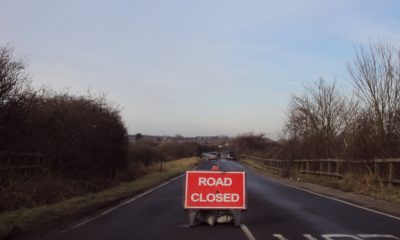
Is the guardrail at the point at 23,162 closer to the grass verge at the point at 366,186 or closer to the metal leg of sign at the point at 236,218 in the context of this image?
the metal leg of sign at the point at 236,218

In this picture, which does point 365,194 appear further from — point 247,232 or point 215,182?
point 247,232

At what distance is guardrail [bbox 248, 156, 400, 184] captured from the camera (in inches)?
930

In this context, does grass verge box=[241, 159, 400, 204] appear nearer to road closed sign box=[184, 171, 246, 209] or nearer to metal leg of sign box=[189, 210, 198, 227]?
road closed sign box=[184, 171, 246, 209]

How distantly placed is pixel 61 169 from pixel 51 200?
21.0 feet

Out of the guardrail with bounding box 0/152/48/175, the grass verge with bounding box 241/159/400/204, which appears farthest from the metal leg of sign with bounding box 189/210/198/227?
the grass verge with bounding box 241/159/400/204

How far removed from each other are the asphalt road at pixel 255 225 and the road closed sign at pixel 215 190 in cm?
50

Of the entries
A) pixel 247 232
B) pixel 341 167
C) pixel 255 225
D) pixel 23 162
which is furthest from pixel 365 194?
pixel 23 162

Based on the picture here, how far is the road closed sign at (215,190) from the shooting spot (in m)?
14.0

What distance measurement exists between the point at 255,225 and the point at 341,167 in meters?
18.4

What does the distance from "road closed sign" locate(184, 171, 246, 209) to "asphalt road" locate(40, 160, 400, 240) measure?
50 cm

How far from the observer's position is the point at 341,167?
102ft

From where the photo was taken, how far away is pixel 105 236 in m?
12.0

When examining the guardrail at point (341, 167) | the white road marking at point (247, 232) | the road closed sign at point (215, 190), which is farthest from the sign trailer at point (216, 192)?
the guardrail at point (341, 167)

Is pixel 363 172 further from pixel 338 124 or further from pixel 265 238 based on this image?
pixel 265 238
